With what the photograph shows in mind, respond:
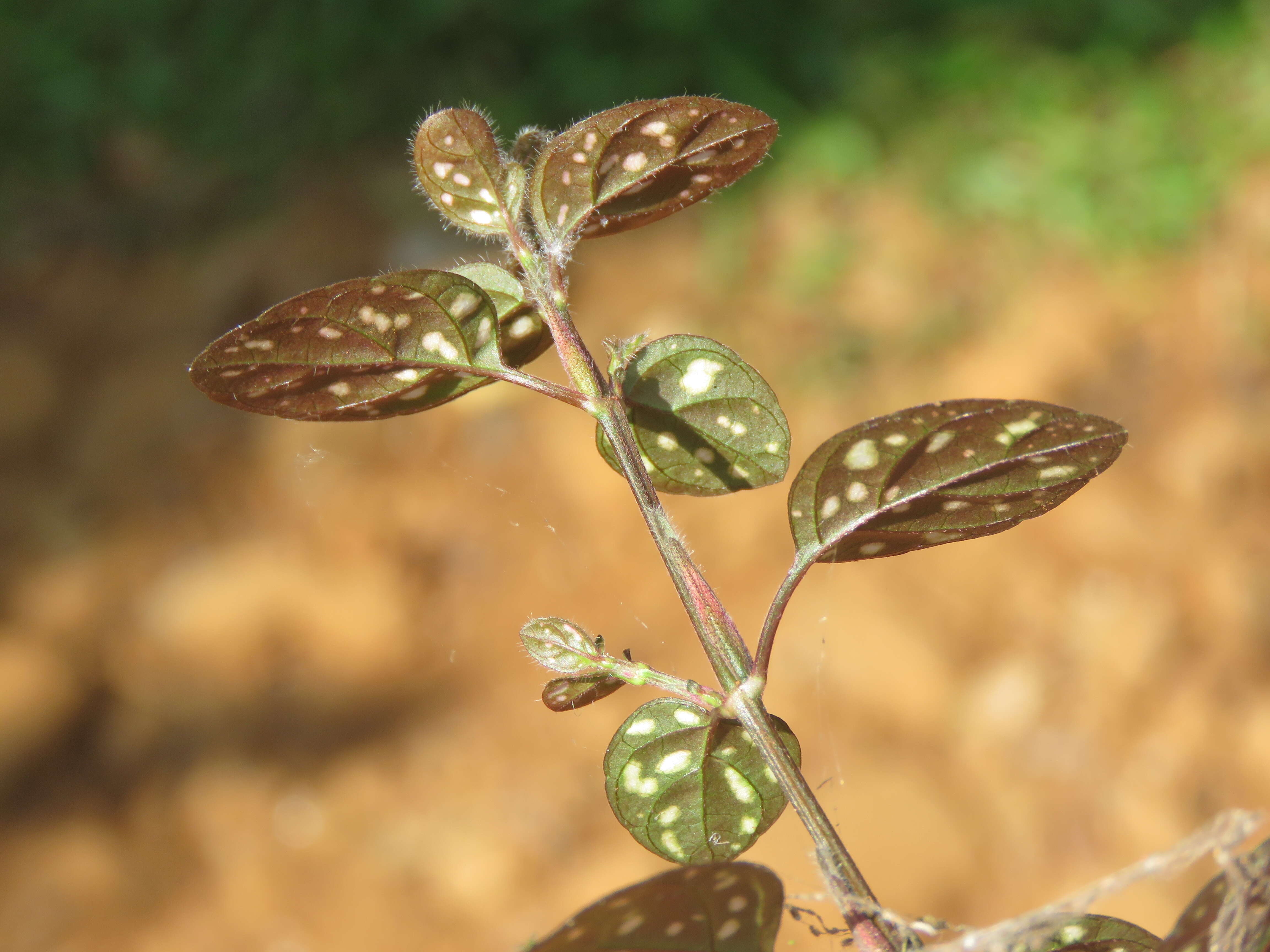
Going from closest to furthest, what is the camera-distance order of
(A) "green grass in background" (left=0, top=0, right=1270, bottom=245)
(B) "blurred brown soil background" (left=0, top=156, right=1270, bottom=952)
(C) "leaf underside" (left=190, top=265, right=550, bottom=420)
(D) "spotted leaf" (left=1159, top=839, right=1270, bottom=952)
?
(D) "spotted leaf" (left=1159, top=839, right=1270, bottom=952)
(C) "leaf underside" (left=190, top=265, right=550, bottom=420)
(B) "blurred brown soil background" (left=0, top=156, right=1270, bottom=952)
(A) "green grass in background" (left=0, top=0, right=1270, bottom=245)

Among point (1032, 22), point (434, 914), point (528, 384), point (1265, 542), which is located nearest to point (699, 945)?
point (528, 384)

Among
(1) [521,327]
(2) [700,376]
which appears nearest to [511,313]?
(1) [521,327]


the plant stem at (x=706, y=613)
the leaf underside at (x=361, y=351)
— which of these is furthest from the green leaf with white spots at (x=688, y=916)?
the leaf underside at (x=361, y=351)

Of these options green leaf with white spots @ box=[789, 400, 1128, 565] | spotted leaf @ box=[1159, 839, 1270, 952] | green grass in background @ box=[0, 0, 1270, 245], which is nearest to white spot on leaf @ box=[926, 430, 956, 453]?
green leaf with white spots @ box=[789, 400, 1128, 565]

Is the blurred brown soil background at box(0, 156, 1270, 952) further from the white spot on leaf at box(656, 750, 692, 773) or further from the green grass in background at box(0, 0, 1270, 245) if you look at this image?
the white spot on leaf at box(656, 750, 692, 773)

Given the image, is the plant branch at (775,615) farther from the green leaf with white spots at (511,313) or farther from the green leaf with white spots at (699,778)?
the green leaf with white spots at (511,313)

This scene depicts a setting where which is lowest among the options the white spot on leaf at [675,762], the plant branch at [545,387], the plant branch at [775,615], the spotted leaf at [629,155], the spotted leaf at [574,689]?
the white spot on leaf at [675,762]
